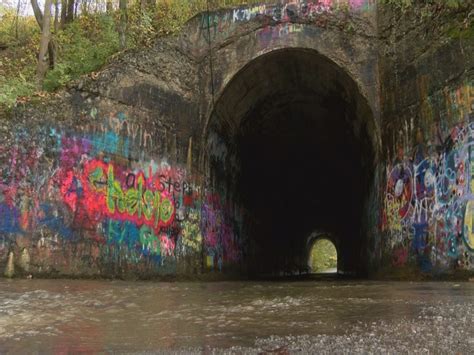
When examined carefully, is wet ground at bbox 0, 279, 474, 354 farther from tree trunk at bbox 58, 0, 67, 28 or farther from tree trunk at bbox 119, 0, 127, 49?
tree trunk at bbox 58, 0, 67, 28

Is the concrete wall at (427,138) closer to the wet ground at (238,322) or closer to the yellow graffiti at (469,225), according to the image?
the yellow graffiti at (469,225)

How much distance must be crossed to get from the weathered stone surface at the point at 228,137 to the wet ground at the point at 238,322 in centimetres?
285

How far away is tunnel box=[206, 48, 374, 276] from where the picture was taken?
1264 centimetres

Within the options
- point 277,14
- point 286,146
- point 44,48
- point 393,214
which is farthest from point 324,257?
point 44,48

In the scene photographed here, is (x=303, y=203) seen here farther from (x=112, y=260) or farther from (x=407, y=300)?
(x=407, y=300)

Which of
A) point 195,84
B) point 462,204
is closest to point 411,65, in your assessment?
point 462,204

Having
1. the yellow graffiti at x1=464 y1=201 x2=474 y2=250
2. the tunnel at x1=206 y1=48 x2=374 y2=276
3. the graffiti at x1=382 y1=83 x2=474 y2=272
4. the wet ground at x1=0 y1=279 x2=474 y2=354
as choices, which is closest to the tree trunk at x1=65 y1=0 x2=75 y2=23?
the tunnel at x1=206 y1=48 x2=374 y2=276

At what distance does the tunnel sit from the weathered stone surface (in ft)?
0.24

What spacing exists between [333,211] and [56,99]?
18.3 metres

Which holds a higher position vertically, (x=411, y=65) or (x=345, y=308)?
(x=411, y=65)

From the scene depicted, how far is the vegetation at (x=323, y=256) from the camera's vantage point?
4744cm

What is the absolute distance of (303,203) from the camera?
24969mm

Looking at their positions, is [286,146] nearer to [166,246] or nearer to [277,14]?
[277,14]

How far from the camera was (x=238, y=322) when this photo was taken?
4148mm
